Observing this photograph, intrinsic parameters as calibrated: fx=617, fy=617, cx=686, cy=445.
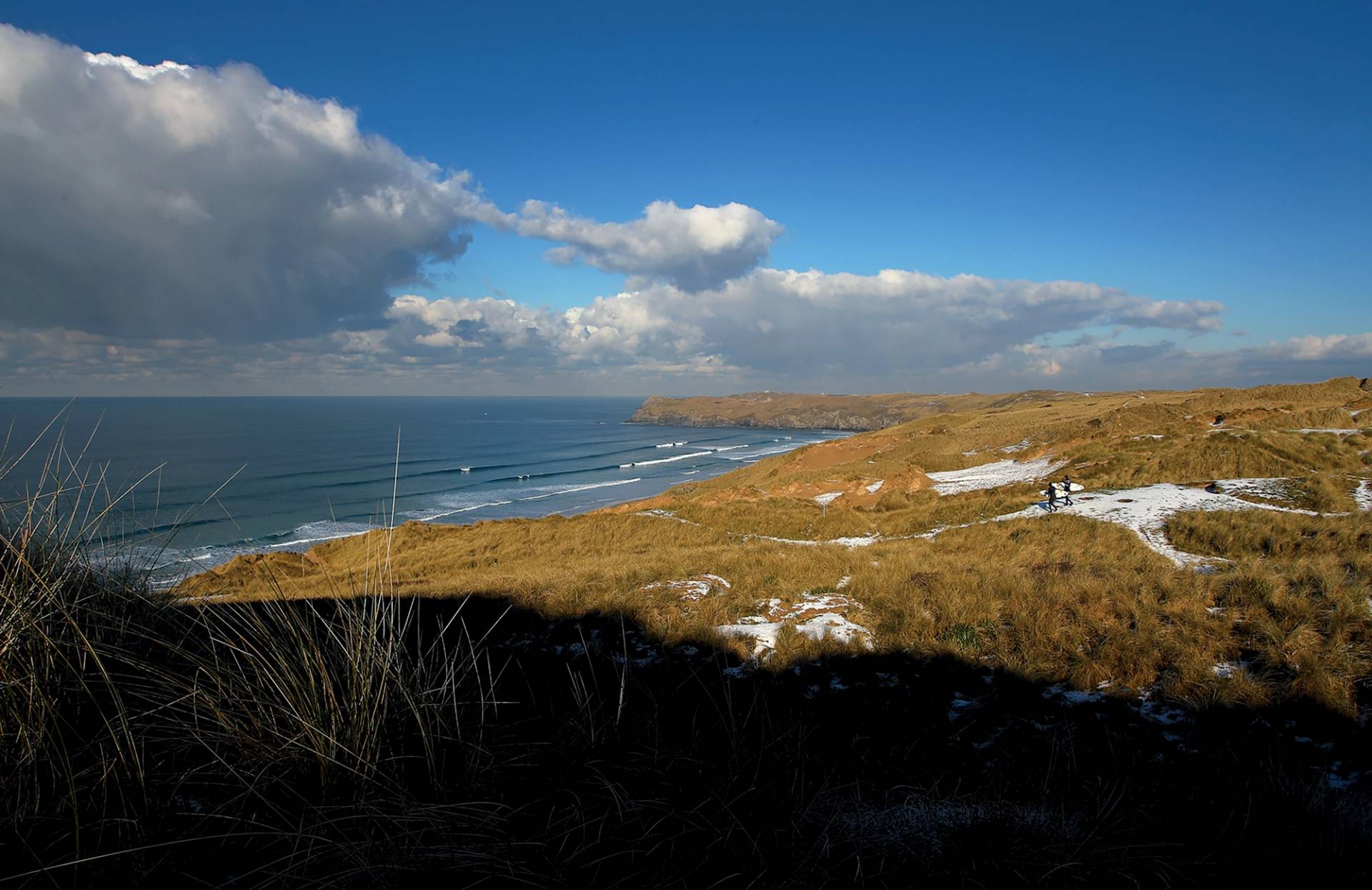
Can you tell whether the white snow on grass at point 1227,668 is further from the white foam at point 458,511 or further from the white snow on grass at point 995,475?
the white foam at point 458,511

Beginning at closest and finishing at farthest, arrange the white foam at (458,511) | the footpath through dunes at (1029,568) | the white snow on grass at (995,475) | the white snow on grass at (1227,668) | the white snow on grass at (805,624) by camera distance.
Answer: the white snow on grass at (1227,668), the footpath through dunes at (1029,568), the white snow on grass at (805,624), the white snow on grass at (995,475), the white foam at (458,511)

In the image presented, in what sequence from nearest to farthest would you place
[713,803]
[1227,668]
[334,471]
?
[713,803], [1227,668], [334,471]

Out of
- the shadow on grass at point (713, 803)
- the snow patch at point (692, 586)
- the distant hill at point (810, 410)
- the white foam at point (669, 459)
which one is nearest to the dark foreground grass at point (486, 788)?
the shadow on grass at point (713, 803)

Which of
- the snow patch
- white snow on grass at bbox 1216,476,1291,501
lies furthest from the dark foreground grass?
white snow on grass at bbox 1216,476,1291,501

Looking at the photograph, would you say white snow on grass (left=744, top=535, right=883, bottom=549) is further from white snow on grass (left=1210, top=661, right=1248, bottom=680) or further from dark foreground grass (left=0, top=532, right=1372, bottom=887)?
dark foreground grass (left=0, top=532, right=1372, bottom=887)

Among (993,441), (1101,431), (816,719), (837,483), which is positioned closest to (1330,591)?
(816,719)

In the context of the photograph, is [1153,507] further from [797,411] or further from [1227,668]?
[797,411]

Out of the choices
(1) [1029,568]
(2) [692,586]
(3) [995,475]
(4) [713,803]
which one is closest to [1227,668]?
(1) [1029,568]
